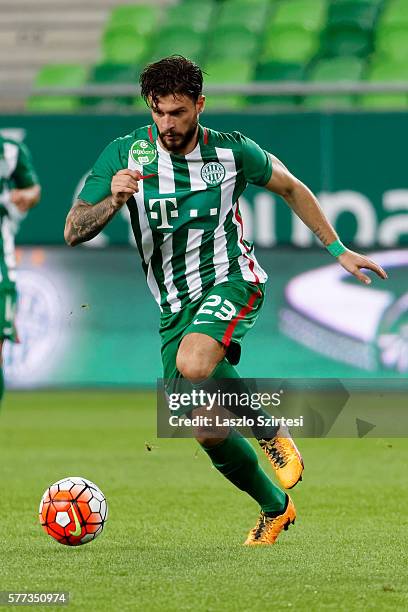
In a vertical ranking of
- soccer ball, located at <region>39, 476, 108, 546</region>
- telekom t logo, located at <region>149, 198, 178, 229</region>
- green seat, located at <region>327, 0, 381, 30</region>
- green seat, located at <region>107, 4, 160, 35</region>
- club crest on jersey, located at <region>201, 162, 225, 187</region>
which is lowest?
green seat, located at <region>107, 4, 160, 35</region>

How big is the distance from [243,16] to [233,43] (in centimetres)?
59

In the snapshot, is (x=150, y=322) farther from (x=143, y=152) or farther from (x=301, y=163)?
(x=143, y=152)

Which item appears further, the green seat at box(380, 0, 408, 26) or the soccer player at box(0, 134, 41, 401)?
the green seat at box(380, 0, 408, 26)

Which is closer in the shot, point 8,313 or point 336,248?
point 336,248

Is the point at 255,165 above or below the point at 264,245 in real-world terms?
above

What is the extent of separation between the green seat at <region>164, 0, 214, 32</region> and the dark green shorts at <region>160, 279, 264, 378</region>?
37.7 feet

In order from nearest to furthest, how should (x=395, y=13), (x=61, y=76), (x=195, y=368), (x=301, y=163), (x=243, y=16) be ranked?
(x=195, y=368) < (x=301, y=163) < (x=395, y=13) < (x=61, y=76) < (x=243, y=16)

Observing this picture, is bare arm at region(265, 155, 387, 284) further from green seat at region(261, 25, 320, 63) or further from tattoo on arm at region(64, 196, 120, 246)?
green seat at region(261, 25, 320, 63)

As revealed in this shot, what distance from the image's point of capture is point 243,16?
1672 centimetres

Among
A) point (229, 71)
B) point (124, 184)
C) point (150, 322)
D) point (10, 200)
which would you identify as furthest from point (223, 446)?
point (229, 71)

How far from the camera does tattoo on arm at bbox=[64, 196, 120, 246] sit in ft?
17.1

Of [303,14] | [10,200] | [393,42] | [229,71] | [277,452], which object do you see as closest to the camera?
[277,452]

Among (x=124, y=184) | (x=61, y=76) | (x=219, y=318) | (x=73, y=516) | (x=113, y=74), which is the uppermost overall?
(x=124, y=184)

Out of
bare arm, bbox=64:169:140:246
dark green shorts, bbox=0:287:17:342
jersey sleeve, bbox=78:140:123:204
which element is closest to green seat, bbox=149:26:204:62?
dark green shorts, bbox=0:287:17:342
